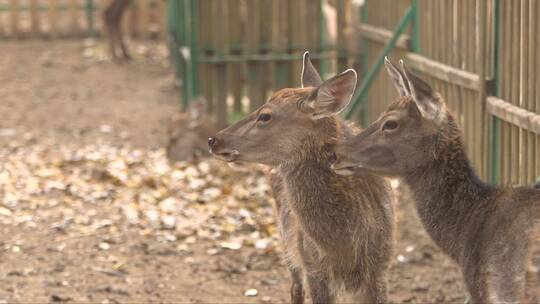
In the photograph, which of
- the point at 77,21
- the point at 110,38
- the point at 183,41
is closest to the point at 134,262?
the point at 183,41

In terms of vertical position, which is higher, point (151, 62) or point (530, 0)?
point (530, 0)

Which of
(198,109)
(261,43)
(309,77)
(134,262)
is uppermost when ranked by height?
(309,77)

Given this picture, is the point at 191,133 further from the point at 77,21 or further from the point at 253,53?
the point at 77,21

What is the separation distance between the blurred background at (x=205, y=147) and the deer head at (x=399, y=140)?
1462 millimetres

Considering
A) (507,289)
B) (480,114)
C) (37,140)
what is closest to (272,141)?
(507,289)

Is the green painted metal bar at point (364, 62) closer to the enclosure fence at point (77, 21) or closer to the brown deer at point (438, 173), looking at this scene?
the brown deer at point (438, 173)

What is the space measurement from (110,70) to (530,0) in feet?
41.1

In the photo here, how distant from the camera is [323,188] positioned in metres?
5.98

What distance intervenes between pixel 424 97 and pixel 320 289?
4.70 ft

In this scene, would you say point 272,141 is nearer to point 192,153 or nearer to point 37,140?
point 192,153

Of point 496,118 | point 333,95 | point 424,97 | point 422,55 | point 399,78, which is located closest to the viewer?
point 424,97

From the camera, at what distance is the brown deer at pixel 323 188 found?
5.96 metres

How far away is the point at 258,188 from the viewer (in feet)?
34.3

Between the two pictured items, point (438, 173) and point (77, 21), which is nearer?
point (438, 173)
